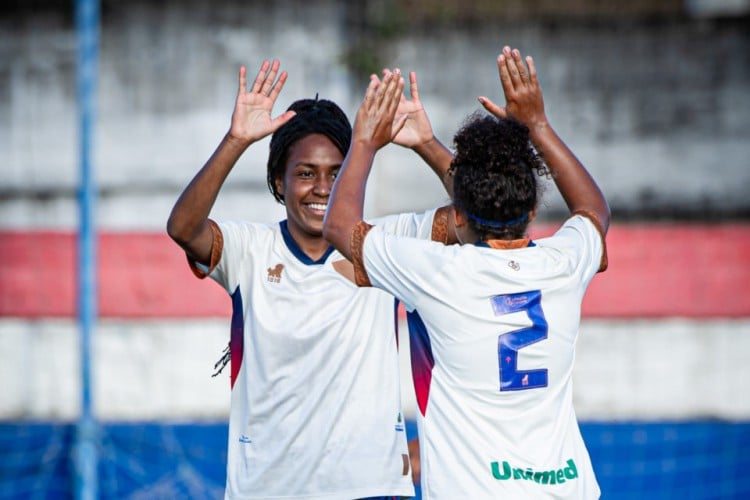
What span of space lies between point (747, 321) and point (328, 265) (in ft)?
21.3

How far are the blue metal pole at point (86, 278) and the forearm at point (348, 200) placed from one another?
5208mm

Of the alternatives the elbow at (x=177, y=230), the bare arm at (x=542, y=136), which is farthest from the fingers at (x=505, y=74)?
the elbow at (x=177, y=230)

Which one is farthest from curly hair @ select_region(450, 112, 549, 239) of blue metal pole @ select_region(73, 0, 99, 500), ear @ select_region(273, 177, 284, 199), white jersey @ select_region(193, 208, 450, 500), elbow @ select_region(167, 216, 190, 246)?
blue metal pole @ select_region(73, 0, 99, 500)

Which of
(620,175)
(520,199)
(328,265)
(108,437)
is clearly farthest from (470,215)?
(620,175)

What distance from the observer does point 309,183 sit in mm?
3818

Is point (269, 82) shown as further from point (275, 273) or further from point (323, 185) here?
point (275, 273)

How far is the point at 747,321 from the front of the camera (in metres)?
9.17

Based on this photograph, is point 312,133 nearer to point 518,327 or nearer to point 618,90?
point 518,327

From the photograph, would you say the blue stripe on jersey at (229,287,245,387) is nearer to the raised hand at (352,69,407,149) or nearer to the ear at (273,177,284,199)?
the ear at (273,177,284,199)

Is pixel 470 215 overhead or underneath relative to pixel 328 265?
overhead

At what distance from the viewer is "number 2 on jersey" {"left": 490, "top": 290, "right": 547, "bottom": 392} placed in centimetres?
283

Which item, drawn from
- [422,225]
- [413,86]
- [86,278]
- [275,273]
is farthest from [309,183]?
[86,278]

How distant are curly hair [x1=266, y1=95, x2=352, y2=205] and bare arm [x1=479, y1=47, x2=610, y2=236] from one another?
761 millimetres

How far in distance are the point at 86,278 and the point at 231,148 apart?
471cm
